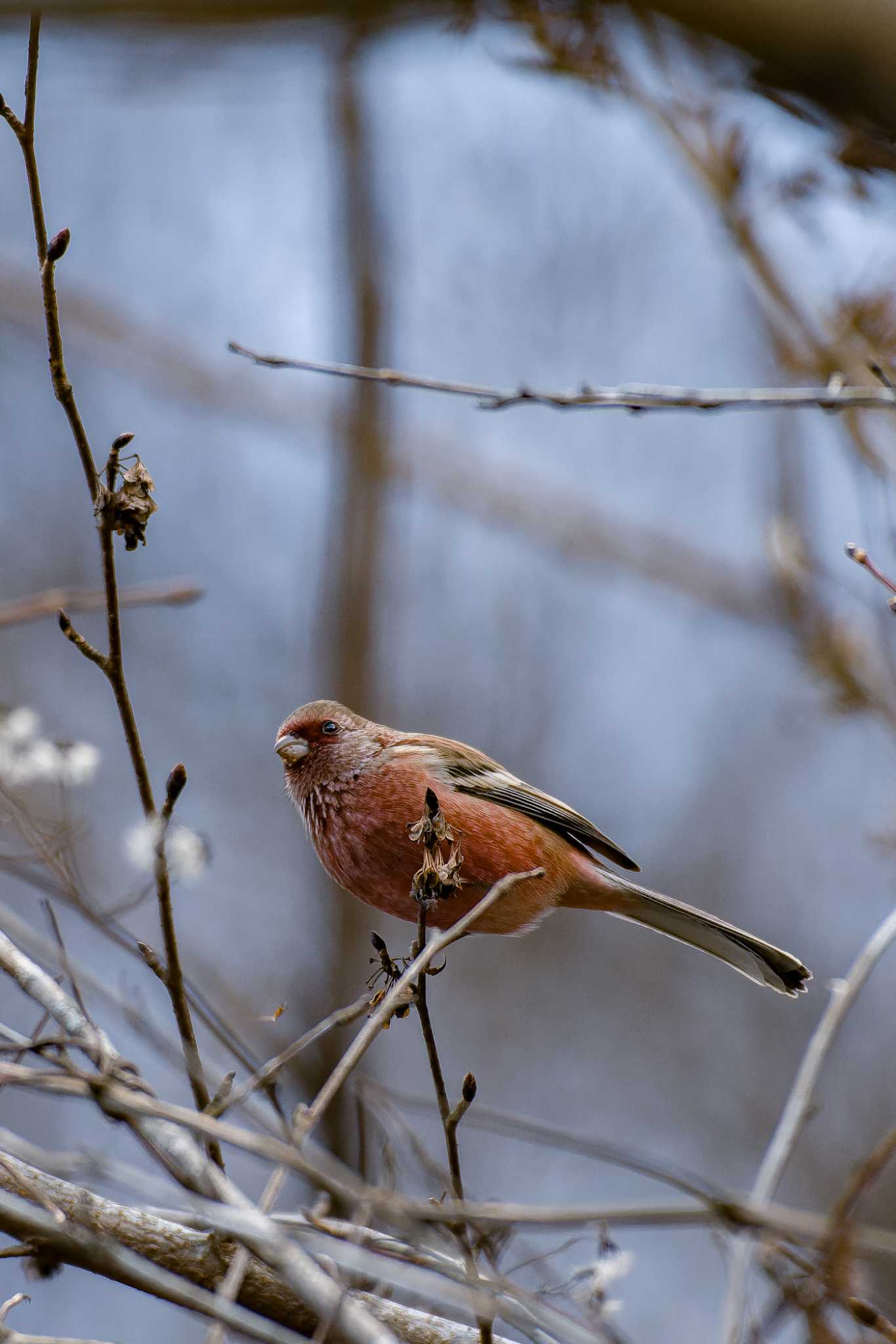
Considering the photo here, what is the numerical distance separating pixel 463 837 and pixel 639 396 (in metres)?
1.66

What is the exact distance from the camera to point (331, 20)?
7.64 feet

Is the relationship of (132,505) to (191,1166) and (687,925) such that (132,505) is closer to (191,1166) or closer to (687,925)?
(191,1166)

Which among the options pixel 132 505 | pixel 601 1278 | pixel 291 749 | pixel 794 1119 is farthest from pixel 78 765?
pixel 794 1119

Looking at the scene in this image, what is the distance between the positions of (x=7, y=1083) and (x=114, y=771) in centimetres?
804

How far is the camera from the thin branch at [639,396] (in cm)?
273

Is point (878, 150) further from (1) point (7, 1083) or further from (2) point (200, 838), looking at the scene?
(1) point (7, 1083)

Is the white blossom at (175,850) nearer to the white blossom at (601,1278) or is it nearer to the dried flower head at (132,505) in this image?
the dried flower head at (132,505)

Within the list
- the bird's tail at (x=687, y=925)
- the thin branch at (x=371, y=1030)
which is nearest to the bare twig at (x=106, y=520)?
the thin branch at (x=371, y=1030)

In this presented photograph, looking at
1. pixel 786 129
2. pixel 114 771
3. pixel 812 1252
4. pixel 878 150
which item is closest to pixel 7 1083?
pixel 812 1252

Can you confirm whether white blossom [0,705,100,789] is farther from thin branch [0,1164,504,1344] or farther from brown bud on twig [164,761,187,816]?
thin branch [0,1164,504,1344]

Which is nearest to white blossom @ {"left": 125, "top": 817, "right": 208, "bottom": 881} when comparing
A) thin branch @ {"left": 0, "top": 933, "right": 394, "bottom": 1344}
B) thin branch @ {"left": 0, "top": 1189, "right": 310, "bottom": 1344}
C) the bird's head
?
thin branch @ {"left": 0, "top": 933, "right": 394, "bottom": 1344}

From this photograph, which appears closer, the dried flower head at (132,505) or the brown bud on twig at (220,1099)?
the brown bud on twig at (220,1099)

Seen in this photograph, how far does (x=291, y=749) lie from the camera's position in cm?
429

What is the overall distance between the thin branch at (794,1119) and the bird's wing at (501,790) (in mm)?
1983
